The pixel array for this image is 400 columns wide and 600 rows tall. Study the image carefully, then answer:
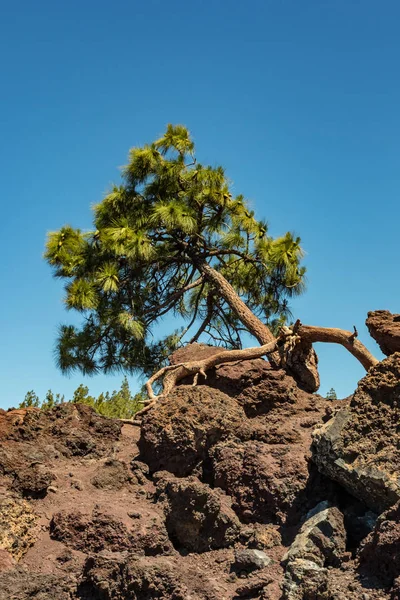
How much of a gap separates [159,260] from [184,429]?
23.3ft

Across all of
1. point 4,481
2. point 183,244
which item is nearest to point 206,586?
point 4,481

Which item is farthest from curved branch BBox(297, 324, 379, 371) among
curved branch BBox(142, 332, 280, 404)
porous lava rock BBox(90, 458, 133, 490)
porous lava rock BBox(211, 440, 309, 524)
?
porous lava rock BBox(90, 458, 133, 490)

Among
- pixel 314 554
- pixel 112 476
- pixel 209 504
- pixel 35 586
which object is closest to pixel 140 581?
pixel 35 586

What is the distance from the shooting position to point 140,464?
591cm

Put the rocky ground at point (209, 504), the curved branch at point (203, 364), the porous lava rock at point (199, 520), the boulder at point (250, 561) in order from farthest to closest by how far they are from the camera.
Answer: the curved branch at point (203, 364) → the porous lava rock at point (199, 520) → the boulder at point (250, 561) → the rocky ground at point (209, 504)

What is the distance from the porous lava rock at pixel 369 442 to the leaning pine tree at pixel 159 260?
627cm

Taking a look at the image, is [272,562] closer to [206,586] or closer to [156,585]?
[206,586]

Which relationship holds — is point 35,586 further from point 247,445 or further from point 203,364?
point 203,364

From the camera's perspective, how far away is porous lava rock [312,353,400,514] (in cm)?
480

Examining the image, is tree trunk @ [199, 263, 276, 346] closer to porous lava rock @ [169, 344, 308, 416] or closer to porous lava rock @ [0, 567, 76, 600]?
porous lava rock @ [169, 344, 308, 416]

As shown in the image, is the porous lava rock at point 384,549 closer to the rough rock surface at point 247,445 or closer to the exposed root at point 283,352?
the rough rock surface at point 247,445

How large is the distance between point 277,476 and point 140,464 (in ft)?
4.18

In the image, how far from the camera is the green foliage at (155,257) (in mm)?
12031

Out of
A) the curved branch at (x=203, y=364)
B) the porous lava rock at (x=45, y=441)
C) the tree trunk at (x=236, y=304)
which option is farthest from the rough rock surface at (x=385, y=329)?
the tree trunk at (x=236, y=304)
